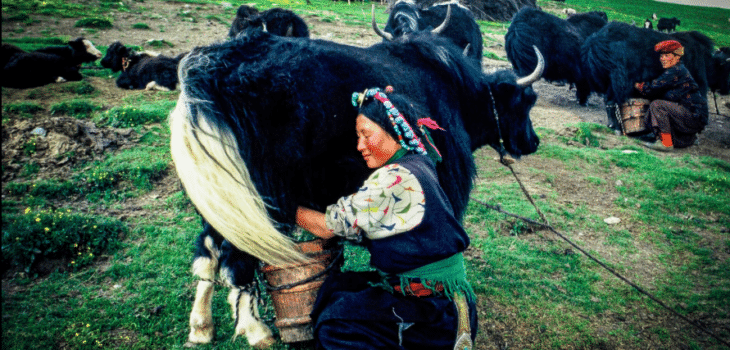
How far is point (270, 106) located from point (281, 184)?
399 millimetres

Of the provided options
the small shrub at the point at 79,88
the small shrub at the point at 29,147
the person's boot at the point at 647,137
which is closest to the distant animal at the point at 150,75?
the small shrub at the point at 79,88

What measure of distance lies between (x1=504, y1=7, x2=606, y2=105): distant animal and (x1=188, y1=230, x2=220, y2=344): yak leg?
290 inches

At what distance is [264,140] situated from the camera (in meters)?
2.05

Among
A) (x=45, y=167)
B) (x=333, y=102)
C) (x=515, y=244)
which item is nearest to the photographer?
(x=333, y=102)

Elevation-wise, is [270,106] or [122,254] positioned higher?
[270,106]

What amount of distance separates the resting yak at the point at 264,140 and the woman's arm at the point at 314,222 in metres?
0.11

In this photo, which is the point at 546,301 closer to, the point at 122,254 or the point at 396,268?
the point at 396,268

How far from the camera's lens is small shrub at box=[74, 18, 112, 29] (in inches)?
399

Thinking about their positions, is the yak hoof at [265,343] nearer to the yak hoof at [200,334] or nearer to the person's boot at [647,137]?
the yak hoof at [200,334]

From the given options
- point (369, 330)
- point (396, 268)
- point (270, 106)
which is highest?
point (270, 106)

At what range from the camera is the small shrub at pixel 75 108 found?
5035 millimetres

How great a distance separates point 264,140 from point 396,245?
0.83 meters

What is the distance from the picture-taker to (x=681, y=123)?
622 centimetres

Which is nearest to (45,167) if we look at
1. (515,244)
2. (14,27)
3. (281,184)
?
(281,184)
